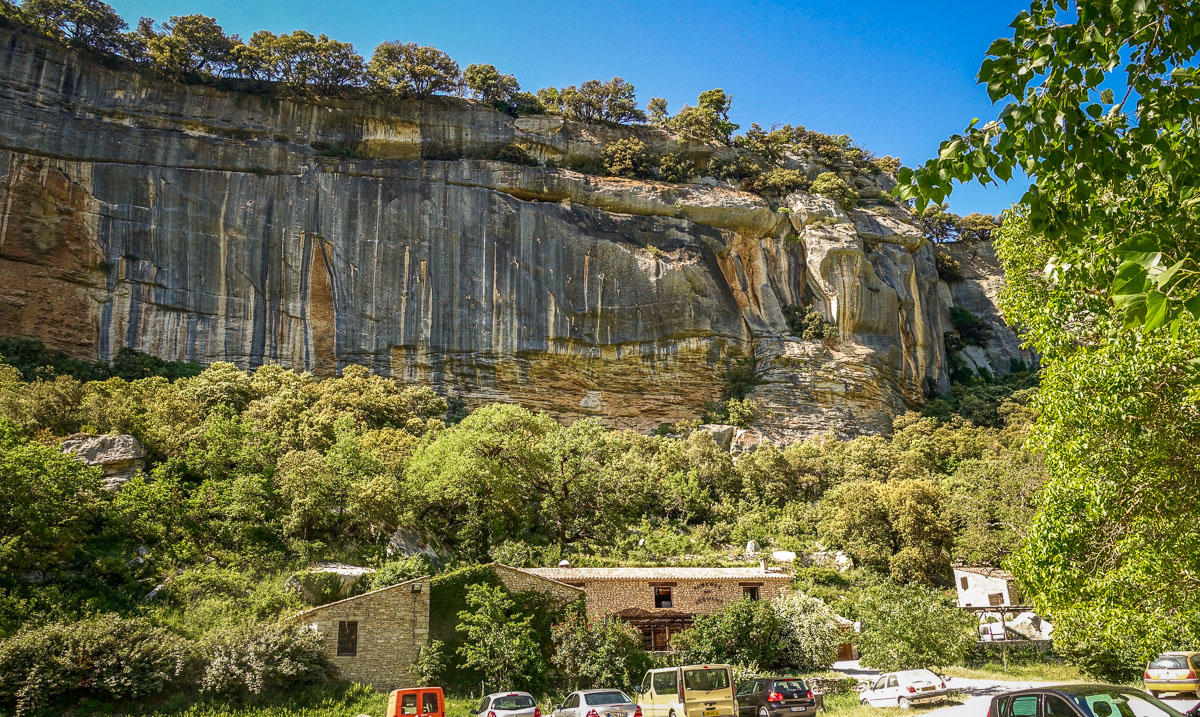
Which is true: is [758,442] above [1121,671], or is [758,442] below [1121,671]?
above

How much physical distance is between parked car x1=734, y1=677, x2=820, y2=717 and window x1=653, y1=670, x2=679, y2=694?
1341 mm

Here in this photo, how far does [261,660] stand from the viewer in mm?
19500

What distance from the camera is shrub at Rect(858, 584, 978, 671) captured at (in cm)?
2228

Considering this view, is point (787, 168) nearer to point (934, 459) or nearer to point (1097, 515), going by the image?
point (934, 459)

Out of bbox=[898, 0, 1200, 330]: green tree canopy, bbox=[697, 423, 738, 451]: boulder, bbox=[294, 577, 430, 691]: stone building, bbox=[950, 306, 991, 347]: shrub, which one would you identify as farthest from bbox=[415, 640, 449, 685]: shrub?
bbox=[950, 306, 991, 347]: shrub

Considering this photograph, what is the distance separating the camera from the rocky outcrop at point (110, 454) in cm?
2897

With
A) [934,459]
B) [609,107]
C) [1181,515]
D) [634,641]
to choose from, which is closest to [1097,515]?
[1181,515]

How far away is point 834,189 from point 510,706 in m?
58.8

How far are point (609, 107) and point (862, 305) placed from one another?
26531 millimetres

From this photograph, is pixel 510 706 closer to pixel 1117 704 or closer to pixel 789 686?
pixel 789 686

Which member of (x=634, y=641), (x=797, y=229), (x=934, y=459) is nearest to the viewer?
(x=634, y=641)

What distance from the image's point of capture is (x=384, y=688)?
829 inches

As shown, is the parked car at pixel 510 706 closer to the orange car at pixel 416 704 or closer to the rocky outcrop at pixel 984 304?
the orange car at pixel 416 704

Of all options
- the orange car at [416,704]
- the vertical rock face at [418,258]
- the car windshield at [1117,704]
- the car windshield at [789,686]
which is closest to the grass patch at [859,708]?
the car windshield at [789,686]
